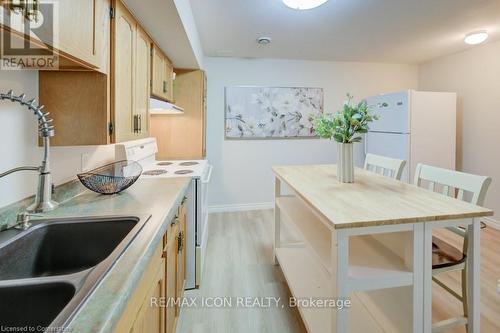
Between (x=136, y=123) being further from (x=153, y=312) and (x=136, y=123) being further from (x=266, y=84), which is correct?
(x=266, y=84)

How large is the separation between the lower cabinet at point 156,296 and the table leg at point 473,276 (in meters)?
1.46

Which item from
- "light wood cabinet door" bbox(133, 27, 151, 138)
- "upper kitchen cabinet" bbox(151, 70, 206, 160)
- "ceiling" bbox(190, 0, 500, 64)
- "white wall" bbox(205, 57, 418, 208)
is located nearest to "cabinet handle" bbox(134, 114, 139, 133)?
"light wood cabinet door" bbox(133, 27, 151, 138)

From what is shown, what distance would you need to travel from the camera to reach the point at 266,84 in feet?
12.9

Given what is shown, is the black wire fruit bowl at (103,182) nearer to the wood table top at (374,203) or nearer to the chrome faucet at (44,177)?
the chrome faucet at (44,177)

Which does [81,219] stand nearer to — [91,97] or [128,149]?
[91,97]

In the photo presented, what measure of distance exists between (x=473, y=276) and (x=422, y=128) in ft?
8.06

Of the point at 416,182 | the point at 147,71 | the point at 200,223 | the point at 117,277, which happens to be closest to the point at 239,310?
the point at 200,223

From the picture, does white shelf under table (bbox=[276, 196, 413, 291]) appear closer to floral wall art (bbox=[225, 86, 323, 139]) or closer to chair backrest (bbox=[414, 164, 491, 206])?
chair backrest (bbox=[414, 164, 491, 206])

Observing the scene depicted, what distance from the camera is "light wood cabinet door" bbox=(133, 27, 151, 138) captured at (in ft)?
5.62

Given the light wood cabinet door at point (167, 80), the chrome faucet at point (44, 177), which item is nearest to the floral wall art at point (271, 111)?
the light wood cabinet door at point (167, 80)

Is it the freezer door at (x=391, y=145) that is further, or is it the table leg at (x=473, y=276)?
the freezer door at (x=391, y=145)

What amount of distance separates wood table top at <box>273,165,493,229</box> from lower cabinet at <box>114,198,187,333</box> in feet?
2.46

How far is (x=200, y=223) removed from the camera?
Result: 2145 mm

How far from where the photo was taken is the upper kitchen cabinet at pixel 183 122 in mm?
3148
